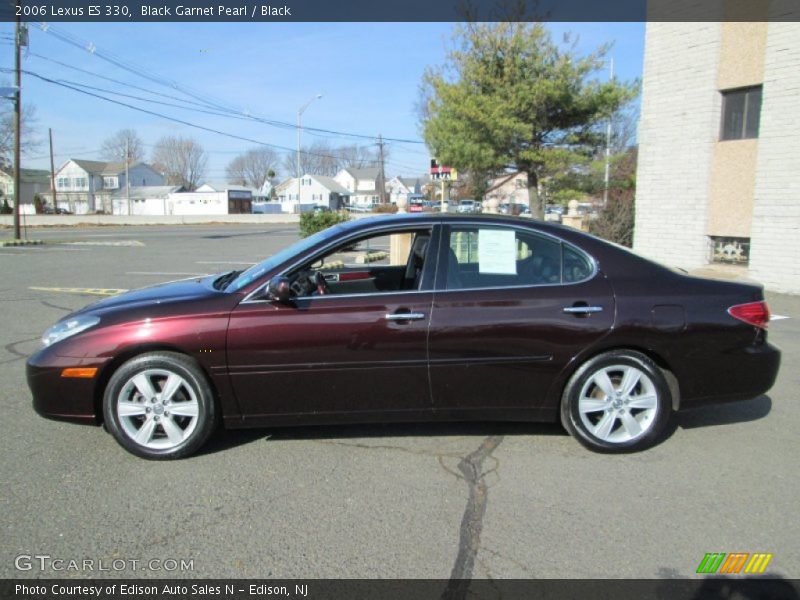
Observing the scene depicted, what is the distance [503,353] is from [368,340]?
2.90 feet

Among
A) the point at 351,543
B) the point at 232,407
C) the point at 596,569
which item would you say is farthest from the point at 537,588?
the point at 232,407

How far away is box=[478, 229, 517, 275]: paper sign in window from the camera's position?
4.04 metres

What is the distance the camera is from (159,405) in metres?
3.79

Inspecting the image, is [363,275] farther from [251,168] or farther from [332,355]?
[251,168]

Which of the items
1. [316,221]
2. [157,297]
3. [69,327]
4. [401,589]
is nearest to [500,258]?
[401,589]

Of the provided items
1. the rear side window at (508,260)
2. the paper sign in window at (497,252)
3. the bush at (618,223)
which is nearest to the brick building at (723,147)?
the bush at (618,223)

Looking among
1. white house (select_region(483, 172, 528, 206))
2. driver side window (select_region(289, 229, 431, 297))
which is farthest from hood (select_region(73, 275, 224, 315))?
white house (select_region(483, 172, 528, 206))

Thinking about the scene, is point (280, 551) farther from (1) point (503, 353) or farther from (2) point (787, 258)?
(2) point (787, 258)

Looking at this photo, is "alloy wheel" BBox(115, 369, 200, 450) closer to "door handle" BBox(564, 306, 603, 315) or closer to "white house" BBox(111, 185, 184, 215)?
"door handle" BBox(564, 306, 603, 315)

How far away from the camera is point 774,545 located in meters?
2.92

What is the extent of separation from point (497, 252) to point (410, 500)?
174cm

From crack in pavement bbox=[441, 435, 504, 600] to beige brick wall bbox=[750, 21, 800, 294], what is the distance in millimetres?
9353

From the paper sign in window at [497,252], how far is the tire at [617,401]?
2.74 ft

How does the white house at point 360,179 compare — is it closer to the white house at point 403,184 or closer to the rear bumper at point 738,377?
the white house at point 403,184
